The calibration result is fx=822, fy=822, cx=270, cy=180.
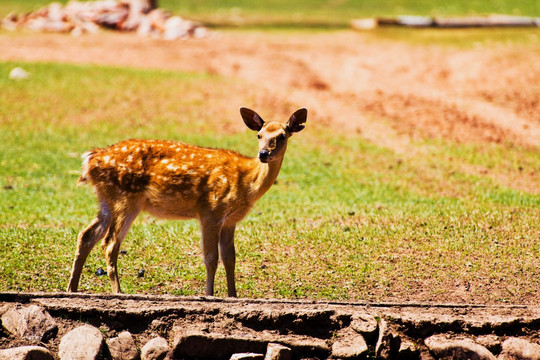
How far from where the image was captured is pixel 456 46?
77.9 ft

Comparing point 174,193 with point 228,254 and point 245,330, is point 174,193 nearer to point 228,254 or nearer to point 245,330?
point 228,254

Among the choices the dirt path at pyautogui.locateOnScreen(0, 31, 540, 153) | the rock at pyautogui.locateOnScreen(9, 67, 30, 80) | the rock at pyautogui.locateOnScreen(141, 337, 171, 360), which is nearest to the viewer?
the rock at pyautogui.locateOnScreen(141, 337, 171, 360)

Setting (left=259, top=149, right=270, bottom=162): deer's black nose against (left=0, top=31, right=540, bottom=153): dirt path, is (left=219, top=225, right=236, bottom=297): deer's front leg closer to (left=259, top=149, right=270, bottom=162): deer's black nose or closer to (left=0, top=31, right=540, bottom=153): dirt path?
(left=259, top=149, right=270, bottom=162): deer's black nose

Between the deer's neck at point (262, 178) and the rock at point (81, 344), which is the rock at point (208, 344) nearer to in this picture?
the rock at point (81, 344)

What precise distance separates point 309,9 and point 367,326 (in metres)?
31.2

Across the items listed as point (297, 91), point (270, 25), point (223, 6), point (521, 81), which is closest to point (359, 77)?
point (297, 91)

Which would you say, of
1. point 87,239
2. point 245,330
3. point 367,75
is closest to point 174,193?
point 87,239

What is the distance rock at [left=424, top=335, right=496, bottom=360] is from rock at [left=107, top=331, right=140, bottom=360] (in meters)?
2.63

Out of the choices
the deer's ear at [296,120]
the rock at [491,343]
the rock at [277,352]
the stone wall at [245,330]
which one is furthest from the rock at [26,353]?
the rock at [491,343]

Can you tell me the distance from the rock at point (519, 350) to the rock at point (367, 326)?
118cm

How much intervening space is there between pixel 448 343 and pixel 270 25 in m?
24.5

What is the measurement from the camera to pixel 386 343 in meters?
7.32

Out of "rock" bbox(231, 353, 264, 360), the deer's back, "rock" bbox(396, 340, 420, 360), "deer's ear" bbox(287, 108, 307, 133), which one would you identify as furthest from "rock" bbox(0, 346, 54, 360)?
"deer's ear" bbox(287, 108, 307, 133)

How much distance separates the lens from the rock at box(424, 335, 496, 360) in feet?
24.0
